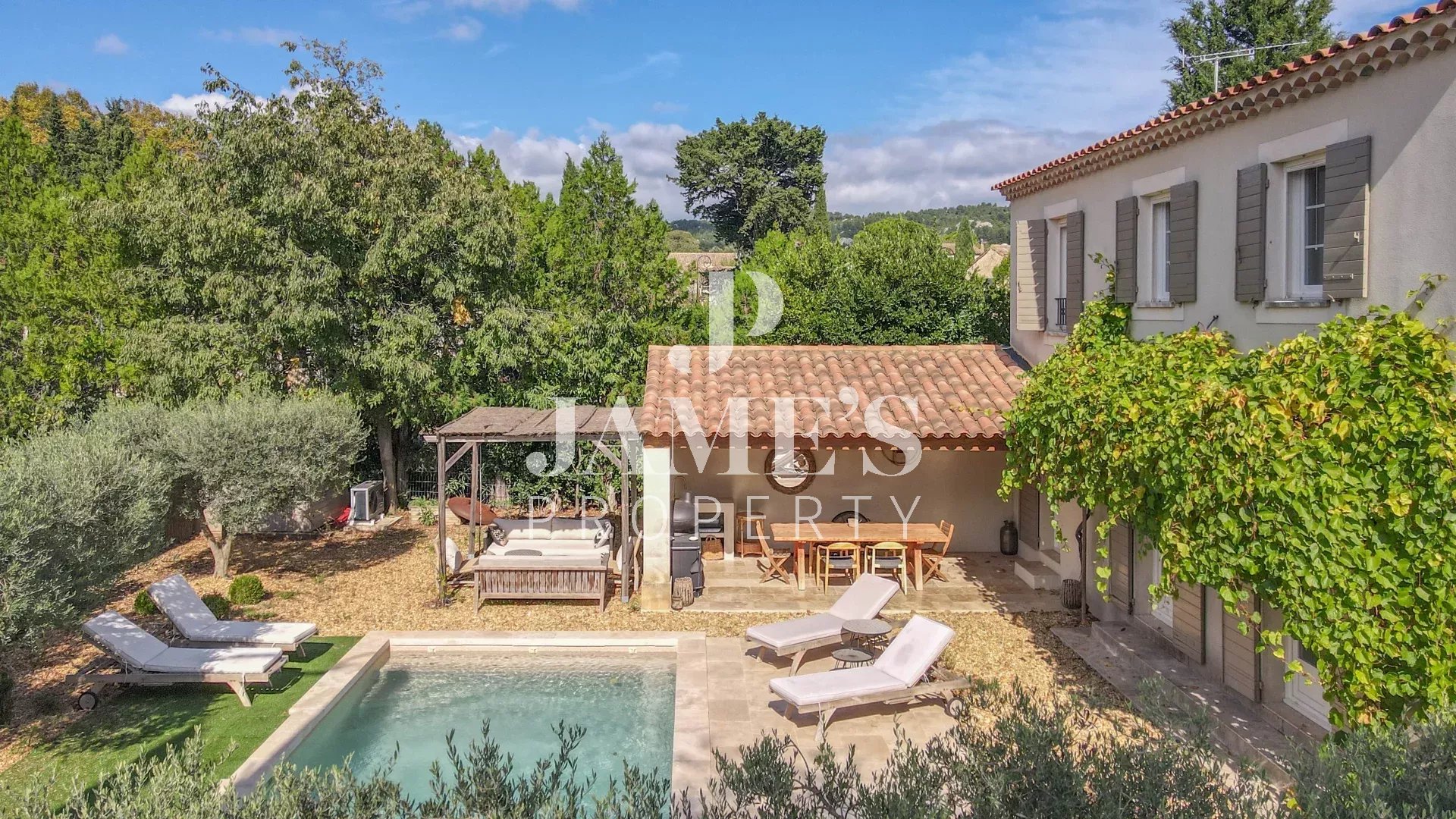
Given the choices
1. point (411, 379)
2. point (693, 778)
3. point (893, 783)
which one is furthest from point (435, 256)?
point (893, 783)

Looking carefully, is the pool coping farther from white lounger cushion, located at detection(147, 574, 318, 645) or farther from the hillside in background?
the hillside in background

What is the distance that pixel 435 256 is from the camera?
21031 millimetres

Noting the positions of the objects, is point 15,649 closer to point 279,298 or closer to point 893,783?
point 893,783

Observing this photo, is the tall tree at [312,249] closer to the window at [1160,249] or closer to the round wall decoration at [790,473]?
the round wall decoration at [790,473]

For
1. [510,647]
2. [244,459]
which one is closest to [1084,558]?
[510,647]

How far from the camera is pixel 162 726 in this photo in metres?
10.0

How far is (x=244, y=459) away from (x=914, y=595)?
458 inches

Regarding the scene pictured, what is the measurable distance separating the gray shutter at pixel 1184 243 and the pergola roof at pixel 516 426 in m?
8.80

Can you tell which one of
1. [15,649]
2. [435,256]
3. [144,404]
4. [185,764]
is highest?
[435,256]

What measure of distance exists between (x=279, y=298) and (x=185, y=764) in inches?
675

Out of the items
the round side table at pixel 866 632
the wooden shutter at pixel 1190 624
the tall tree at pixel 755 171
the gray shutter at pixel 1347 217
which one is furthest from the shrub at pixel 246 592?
the tall tree at pixel 755 171

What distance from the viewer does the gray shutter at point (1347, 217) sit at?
343 inches

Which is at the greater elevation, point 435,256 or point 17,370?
point 435,256

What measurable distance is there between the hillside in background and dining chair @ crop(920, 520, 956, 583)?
45403 mm
